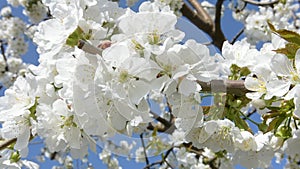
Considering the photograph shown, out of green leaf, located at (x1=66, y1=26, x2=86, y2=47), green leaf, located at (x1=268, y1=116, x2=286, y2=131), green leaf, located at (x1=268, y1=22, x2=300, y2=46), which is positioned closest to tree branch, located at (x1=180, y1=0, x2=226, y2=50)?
green leaf, located at (x1=268, y1=116, x2=286, y2=131)

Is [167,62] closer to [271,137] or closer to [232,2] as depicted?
[271,137]

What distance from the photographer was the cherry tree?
87 cm

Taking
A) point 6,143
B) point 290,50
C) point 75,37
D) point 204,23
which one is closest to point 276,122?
point 290,50

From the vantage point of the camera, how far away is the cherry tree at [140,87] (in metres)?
0.87

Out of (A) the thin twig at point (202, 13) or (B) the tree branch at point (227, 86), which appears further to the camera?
(A) the thin twig at point (202, 13)

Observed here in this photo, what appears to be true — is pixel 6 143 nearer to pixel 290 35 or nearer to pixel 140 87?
pixel 140 87

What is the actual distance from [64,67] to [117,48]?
14 cm

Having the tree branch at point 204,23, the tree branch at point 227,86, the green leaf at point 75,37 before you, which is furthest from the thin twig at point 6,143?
the tree branch at point 204,23

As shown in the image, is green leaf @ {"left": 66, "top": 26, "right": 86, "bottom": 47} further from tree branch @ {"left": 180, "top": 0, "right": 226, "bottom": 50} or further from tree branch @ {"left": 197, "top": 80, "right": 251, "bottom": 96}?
tree branch @ {"left": 180, "top": 0, "right": 226, "bottom": 50}

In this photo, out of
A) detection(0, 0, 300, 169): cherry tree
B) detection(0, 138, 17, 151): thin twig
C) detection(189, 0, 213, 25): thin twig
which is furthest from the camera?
detection(189, 0, 213, 25): thin twig

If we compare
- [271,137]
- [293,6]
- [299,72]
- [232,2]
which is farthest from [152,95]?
[293,6]

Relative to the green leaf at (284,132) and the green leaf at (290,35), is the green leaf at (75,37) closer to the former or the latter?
the green leaf at (290,35)

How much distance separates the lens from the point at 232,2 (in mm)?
4984

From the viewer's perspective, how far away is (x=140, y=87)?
0.87m
